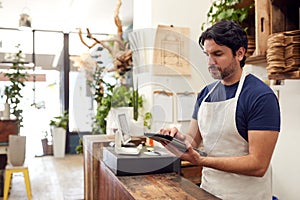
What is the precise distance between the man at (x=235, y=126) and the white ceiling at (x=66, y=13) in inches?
144

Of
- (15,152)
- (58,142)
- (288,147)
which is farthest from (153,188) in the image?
(58,142)

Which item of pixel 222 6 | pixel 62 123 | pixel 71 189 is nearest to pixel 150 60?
pixel 222 6

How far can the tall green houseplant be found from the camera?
14.9ft

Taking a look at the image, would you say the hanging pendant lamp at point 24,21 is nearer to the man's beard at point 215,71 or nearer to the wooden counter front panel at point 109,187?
the wooden counter front panel at point 109,187

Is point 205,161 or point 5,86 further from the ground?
point 5,86

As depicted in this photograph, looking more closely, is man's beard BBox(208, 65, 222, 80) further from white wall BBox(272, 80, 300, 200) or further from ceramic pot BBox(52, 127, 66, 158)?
ceramic pot BBox(52, 127, 66, 158)

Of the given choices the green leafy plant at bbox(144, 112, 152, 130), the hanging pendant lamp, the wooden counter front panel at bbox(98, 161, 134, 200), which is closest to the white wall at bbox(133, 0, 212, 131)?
the green leafy plant at bbox(144, 112, 152, 130)

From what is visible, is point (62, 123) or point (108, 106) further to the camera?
point (62, 123)

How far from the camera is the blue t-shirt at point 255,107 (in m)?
1.19

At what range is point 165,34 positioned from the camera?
7.25ft

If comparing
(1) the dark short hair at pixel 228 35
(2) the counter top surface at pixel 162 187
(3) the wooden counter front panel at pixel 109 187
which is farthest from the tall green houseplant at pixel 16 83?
(1) the dark short hair at pixel 228 35

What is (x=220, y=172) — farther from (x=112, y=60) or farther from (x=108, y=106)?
(x=108, y=106)

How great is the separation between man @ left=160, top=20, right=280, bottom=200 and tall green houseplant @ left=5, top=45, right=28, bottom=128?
380 centimetres

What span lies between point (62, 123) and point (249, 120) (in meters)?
6.11
